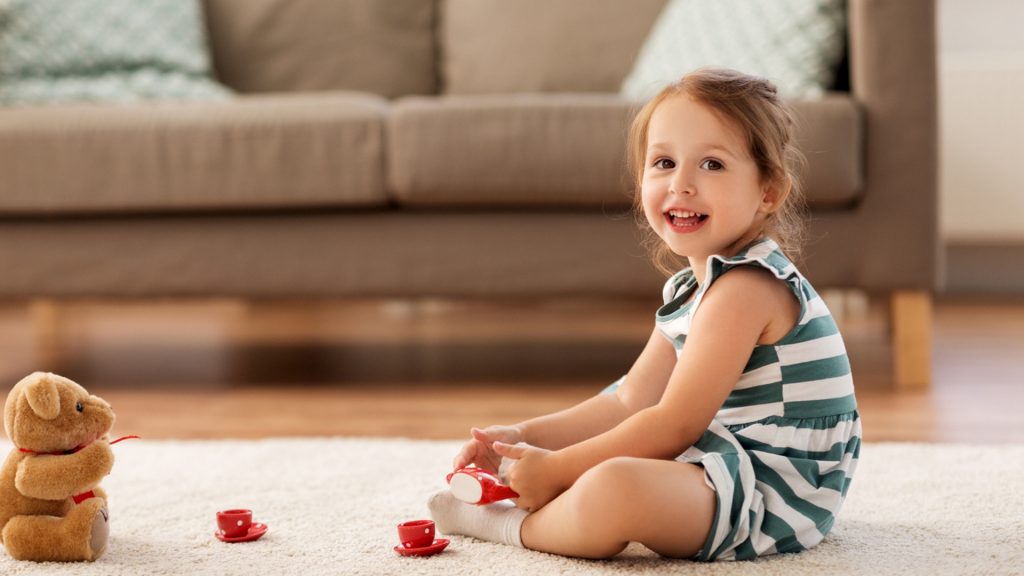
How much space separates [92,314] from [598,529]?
275 cm

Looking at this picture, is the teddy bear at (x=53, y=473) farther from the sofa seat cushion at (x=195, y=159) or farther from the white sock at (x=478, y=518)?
the sofa seat cushion at (x=195, y=159)

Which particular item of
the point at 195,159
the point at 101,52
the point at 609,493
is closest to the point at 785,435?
the point at 609,493

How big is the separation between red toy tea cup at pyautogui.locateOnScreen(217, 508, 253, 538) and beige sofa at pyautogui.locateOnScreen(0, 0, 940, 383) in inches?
34.8

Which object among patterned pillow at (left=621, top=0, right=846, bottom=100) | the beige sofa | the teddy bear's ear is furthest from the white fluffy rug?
patterned pillow at (left=621, top=0, right=846, bottom=100)

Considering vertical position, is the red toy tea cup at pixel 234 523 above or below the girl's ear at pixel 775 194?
below

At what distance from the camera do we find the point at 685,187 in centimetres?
103

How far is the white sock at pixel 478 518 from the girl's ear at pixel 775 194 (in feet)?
1.17

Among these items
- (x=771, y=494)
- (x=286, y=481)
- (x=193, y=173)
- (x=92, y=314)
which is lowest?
(x=92, y=314)

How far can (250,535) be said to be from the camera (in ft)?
3.49

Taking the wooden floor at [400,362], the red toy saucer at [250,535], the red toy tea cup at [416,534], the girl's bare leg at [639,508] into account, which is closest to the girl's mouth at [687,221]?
the girl's bare leg at [639,508]

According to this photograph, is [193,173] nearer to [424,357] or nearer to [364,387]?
[364,387]

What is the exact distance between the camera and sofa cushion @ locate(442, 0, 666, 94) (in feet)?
8.33

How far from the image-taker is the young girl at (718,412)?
3.12 feet

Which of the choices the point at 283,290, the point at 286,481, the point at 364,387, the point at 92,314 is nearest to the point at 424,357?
the point at 364,387
